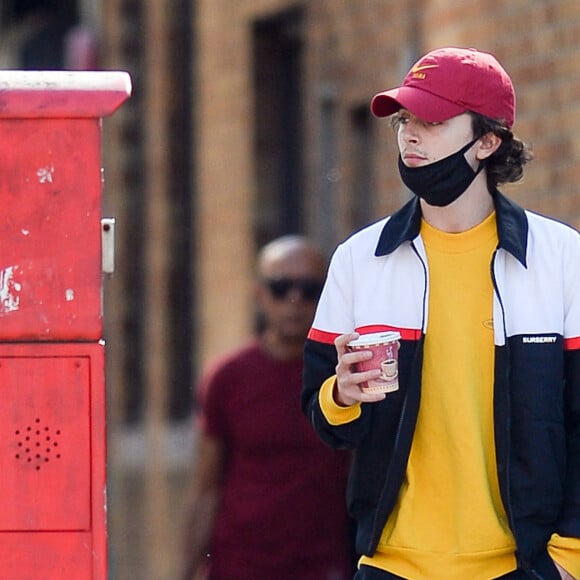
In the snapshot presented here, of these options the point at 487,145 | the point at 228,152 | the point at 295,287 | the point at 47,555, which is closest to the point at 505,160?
the point at 487,145

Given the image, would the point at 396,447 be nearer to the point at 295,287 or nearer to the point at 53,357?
the point at 53,357

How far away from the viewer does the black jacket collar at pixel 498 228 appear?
4.06 m

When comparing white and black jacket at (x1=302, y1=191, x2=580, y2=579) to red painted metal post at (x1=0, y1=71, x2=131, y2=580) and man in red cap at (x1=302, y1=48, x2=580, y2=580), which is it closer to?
man in red cap at (x1=302, y1=48, x2=580, y2=580)

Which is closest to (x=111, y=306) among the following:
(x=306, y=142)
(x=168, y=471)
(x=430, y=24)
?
(x=168, y=471)

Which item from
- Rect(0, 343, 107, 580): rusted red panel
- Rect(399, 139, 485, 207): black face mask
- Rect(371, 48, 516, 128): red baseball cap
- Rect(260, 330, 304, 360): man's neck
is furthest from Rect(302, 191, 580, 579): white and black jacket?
Rect(260, 330, 304, 360): man's neck

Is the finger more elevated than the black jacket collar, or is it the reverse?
the black jacket collar

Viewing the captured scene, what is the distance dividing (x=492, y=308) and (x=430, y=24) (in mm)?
3525

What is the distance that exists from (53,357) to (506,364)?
940mm

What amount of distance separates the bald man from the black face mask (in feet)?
6.73

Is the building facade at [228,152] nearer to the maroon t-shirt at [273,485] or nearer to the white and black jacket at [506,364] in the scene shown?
the maroon t-shirt at [273,485]

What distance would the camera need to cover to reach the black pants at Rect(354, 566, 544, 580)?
4.00 metres

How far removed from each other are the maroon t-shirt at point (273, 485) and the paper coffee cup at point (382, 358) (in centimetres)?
216

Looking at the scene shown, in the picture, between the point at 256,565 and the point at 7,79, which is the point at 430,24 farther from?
the point at 7,79

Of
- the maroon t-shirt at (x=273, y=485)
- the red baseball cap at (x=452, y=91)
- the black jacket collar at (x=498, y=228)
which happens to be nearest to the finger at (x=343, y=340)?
the black jacket collar at (x=498, y=228)
